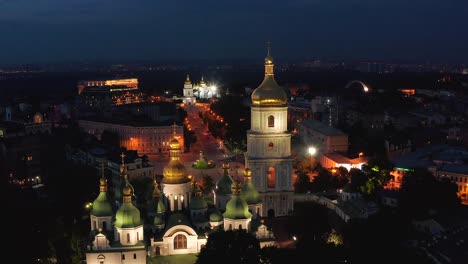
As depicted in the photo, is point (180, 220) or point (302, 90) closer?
point (180, 220)

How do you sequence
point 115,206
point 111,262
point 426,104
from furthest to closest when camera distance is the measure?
point 426,104
point 115,206
point 111,262

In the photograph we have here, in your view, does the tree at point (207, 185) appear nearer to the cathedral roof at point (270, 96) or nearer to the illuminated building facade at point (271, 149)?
the illuminated building facade at point (271, 149)

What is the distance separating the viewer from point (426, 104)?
246 ft

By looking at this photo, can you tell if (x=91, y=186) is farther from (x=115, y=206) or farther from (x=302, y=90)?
(x=302, y=90)

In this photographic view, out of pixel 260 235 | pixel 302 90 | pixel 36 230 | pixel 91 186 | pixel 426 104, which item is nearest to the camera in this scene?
pixel 260 235

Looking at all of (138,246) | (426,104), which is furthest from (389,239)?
(426,104)

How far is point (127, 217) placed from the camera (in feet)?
66.3

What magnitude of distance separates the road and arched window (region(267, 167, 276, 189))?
772 centimetres

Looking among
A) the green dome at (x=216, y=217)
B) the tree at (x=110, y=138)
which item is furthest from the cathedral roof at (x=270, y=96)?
the tree at (x=110, y=138)

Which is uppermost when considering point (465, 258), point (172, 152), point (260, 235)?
point (172, 152)

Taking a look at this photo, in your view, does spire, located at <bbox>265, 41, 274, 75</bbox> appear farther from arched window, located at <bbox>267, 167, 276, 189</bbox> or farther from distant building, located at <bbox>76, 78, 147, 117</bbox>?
distant building, located at <bbox>76, 78, 147, 117</bbox>

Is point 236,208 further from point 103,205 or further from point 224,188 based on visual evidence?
point 103,205

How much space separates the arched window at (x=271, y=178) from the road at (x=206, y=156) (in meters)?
7.72

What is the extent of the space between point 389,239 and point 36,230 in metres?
15.2
